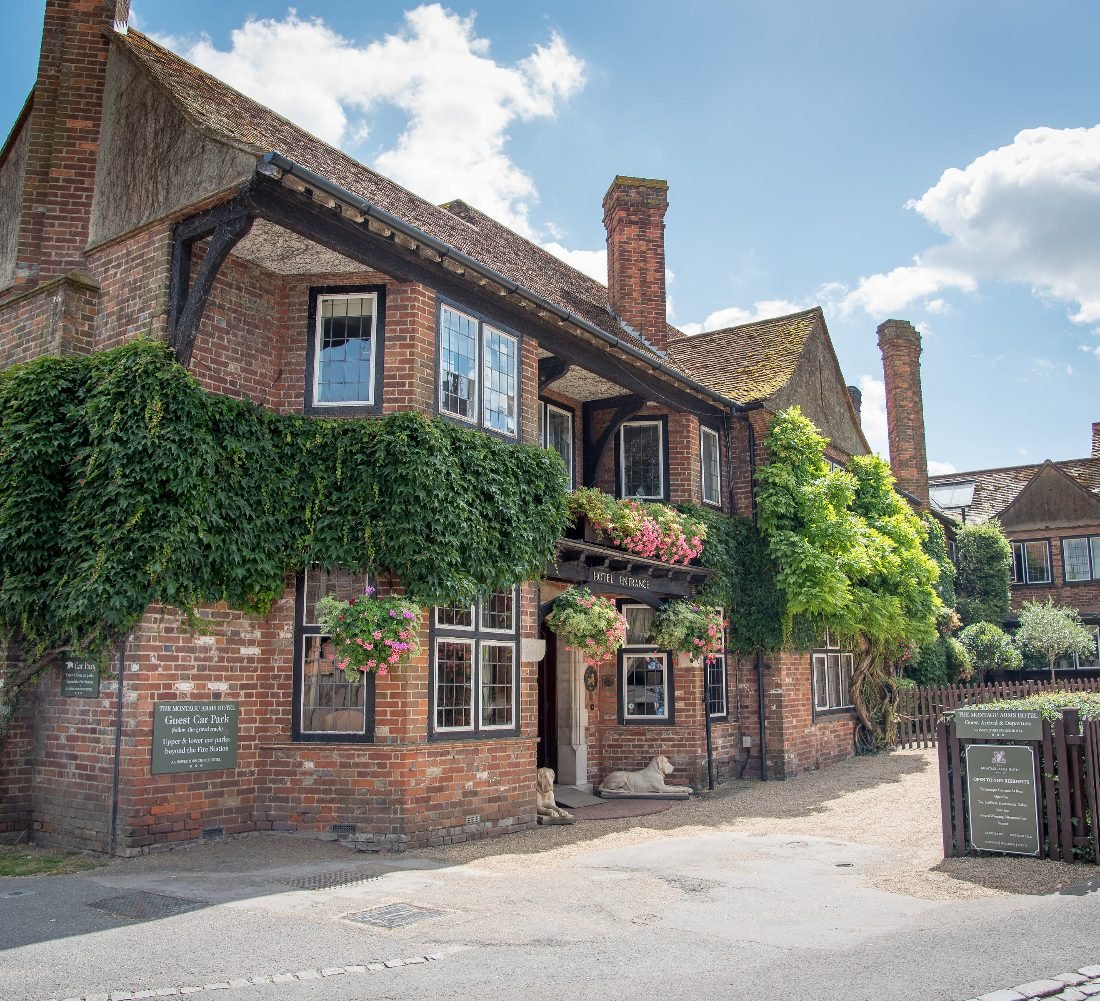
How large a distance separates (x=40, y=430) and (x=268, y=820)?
4559 millimetres

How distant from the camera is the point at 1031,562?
3369cm

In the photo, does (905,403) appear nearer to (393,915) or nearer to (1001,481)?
(1001,481)

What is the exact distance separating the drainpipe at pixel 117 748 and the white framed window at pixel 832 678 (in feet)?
41.9

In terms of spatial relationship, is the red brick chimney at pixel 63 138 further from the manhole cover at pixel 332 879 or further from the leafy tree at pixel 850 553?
the leafy tree at pixel 850 553

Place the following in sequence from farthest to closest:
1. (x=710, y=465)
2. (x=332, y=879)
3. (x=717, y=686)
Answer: (x=710, y=465)
(x=717, y=686)
(x=332, y=879)

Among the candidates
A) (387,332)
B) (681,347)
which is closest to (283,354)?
(387,332)

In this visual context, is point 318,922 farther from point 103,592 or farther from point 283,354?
point 283,354

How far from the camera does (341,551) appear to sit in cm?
1030

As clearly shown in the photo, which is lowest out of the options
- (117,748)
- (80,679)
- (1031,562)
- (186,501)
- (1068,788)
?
(1068,788)

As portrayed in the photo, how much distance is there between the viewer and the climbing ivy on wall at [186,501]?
9297 millimetres

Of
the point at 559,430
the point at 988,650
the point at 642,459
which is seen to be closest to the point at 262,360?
the point at 559,430

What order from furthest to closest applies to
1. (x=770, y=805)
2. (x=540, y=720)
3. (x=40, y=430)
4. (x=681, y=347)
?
(x=681, y=347) < (x=540, y=720) < (x=770, y=805) < (x=40, y=430)

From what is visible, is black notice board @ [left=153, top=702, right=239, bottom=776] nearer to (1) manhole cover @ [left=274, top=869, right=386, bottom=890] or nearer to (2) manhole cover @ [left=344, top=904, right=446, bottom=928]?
(1) manhole cover @ [left=274, top=869, right=386, bottom=890]

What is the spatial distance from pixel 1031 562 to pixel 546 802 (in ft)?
88.2
